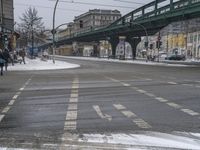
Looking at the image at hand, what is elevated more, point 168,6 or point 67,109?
point 168,6

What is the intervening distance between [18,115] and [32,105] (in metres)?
2.14

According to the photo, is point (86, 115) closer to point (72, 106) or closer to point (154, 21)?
point (72, 106)

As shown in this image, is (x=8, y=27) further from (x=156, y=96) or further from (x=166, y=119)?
(x=166, y=119)

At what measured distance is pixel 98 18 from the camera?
188 meters

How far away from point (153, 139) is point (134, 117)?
288 cm

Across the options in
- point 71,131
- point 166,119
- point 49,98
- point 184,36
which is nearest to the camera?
point 71,131

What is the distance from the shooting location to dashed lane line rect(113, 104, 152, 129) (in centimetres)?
1000

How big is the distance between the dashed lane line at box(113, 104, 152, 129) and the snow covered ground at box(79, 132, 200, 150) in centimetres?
107

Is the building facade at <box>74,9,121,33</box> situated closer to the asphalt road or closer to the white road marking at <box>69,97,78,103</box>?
the white road marking at <box>69,97,78,103</box>

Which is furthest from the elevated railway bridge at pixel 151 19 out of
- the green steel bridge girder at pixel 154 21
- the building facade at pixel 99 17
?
the building facade at pixel 99 17

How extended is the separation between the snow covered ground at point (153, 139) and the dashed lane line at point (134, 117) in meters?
1.07

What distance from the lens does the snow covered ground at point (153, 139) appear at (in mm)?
7820

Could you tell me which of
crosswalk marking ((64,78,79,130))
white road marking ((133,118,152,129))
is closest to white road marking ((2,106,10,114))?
crosswalk marking ((64,78,79,130))

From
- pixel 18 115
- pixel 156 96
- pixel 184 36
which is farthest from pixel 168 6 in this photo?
pixel 18 115
